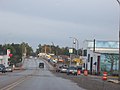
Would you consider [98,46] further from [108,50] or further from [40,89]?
[40,89]

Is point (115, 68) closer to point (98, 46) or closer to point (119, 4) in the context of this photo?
point (98, 46)

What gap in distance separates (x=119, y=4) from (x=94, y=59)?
79467 mm

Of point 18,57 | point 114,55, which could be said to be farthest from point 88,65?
point 18,57

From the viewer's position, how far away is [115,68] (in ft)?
377

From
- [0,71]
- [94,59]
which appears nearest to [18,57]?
[94,59]

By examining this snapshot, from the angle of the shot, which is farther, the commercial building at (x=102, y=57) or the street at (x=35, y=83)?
the commercial building at (x=102, y=57)

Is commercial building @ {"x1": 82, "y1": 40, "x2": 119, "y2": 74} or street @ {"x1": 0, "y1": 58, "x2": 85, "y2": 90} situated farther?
commercial building @ {"x1": 82, "y1": 40, "x2": 119, "y2": 74}

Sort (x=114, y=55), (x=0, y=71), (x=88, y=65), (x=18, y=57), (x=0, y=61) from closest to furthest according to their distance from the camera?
(x=0, y=71), (x=114, y=55), (x=88, y=65), (x=0, y=61), (x=18, y=57)

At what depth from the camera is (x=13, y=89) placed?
28.2m

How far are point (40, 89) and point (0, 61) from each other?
12701 centimetres

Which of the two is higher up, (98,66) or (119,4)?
(119,4)

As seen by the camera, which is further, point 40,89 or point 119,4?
point 119,4

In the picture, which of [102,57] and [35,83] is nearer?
[35,83]

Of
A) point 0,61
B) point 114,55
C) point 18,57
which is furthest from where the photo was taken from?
point 18,57
